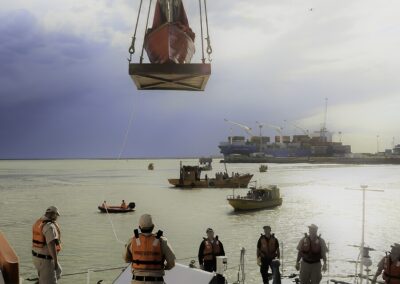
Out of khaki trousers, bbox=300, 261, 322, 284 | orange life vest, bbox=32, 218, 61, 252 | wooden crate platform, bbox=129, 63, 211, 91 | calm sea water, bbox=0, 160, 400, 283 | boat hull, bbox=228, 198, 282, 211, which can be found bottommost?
calm sea water, bbox=0, 160, 400, 283

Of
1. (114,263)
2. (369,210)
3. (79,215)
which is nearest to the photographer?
(114,263)

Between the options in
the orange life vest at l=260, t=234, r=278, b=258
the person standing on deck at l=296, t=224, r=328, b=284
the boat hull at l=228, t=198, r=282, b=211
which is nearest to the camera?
the person standing on deck at l=296, t=224, r=328, b=284

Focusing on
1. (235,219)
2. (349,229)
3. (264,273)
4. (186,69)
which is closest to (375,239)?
(349,229)

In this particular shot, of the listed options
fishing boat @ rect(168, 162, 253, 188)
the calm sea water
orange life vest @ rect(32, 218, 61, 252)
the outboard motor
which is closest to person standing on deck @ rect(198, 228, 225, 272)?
the outboard motor

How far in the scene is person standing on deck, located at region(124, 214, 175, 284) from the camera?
235 inches

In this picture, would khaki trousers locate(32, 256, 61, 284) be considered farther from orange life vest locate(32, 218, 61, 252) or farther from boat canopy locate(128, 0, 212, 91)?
boat canopy locate(128, 0, 212, 91)

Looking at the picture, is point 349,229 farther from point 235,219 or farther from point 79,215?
point 79,215

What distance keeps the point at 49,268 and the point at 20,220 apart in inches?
1994

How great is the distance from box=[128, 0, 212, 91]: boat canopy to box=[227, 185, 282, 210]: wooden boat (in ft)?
165

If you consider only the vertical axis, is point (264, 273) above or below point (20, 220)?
above

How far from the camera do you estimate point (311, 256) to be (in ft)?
33.7

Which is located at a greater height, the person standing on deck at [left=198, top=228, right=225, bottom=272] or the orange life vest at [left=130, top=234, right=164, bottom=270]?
the orange life vest at [left=130, top=234, right=164, bottom=270]

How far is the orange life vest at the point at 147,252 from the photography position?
5988 mm

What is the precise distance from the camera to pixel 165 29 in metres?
10.0
